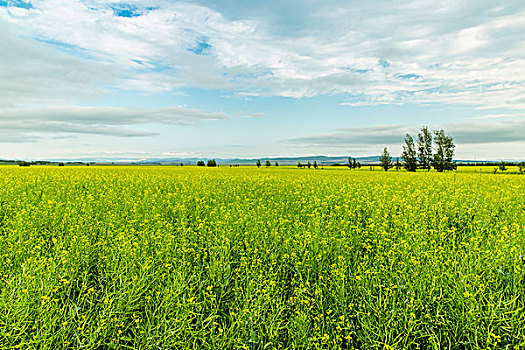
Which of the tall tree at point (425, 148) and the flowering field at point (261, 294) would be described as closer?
the flowering field at point (261, 294)

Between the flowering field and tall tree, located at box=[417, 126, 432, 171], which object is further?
tall tree, located at box=[417, 126, 432, 171]

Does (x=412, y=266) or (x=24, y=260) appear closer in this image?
(x=412, y=266)

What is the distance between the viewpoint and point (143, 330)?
4.46 m

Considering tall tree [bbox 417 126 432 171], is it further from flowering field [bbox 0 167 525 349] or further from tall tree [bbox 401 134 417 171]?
flowering field [bbox 0 167 525 349]

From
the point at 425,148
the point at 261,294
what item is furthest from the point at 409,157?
the point at 261,294

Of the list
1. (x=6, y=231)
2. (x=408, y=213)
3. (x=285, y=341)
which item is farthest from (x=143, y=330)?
(x=408, y=213)

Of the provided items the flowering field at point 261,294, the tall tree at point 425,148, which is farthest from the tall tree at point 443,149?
the flowering field at point 261,294

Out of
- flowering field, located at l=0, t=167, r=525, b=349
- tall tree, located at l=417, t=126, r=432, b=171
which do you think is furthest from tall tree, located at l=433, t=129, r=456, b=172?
flowering field, located at l=0, t=167, r=525, b=349

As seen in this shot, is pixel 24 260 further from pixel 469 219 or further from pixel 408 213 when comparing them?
pixel 469 219

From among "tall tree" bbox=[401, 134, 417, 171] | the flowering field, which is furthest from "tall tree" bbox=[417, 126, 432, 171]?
the flowering field

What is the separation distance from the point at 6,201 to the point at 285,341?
12968 mm

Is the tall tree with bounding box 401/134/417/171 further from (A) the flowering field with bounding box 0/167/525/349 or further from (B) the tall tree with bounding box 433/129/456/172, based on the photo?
(A) the flowering field with bounding box 0/167/525/349

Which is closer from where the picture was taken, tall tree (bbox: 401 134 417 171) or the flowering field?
the flowering field

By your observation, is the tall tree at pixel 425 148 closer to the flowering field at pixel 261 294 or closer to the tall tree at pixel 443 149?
the tall tree at pixel 443 149
